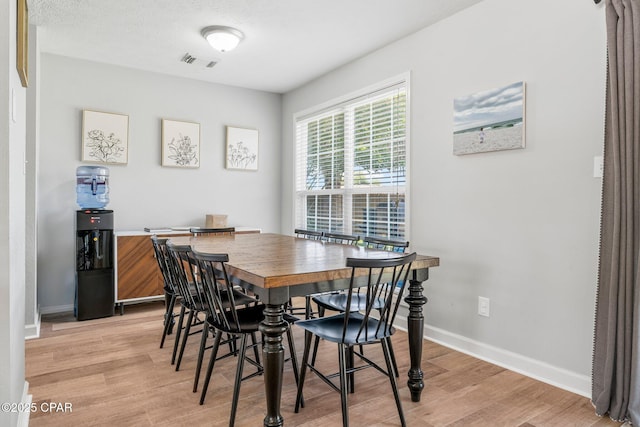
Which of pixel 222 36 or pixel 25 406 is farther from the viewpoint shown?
pixel 222 36

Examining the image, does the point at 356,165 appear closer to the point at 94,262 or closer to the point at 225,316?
the point at 225,316

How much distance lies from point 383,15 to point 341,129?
1423 mm

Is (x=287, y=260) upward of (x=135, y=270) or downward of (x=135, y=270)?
upward

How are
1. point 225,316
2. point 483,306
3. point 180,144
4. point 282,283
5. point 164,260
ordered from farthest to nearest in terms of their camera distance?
point 180,144, point 483,306, point 164,260, point 225,316, point 282,283

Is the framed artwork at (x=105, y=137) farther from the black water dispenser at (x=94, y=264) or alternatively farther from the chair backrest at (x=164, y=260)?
the chair backrest at (x=164, y=260)

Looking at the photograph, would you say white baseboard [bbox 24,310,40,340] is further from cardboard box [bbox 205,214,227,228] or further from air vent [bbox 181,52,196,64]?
air vent [bbox 181,52,196,64]

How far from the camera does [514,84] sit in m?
2.60

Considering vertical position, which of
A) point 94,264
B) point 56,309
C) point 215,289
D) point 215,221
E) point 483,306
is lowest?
point 56,309

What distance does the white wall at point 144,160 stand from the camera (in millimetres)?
3883

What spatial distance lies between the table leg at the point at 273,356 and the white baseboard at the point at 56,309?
3.26m

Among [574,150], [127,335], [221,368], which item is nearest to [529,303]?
[574,150]

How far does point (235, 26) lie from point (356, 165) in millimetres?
1718

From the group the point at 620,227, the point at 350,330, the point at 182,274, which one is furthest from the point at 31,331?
the point at 620,227

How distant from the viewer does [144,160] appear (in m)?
4.35
